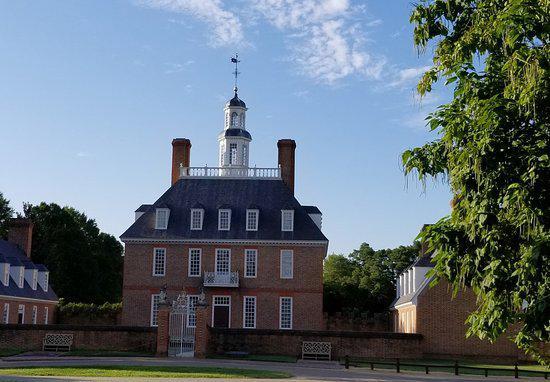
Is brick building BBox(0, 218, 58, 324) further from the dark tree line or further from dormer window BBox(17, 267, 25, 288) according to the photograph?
the dark tree line

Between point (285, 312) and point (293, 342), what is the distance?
9.29 meters

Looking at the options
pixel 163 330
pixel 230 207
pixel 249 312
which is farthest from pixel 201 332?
pixel 230 207

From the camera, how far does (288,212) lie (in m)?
42.9

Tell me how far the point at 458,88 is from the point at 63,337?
82.9 ft

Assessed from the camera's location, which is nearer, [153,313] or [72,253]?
[153,313]

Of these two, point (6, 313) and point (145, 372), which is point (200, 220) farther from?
point (145, 372)

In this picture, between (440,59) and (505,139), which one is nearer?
(505,139)

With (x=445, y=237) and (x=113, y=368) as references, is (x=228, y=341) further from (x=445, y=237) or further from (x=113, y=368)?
(x=445, y=237)

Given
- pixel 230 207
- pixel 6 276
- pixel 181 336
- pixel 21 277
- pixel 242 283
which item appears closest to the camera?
pixel 181 336

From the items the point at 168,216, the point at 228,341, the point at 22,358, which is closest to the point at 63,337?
the point at 22,358

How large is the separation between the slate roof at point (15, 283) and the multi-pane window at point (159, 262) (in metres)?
8.85

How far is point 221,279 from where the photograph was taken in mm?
41531

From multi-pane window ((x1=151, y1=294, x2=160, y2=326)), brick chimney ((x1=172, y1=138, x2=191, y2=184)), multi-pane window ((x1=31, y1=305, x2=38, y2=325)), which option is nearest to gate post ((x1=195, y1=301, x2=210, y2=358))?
multi-pane window ((x1=151, y1=294, x2=160, y2=326))

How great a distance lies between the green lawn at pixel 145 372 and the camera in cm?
2155
